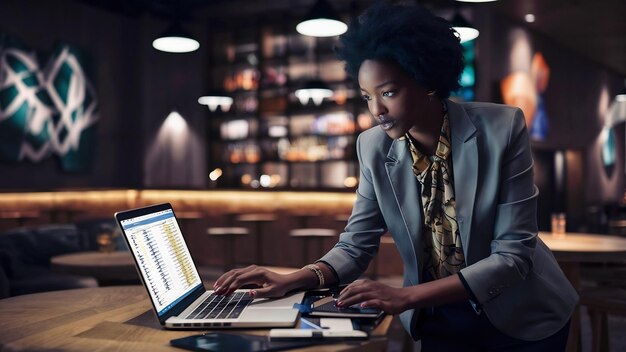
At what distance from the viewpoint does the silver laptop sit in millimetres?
1302

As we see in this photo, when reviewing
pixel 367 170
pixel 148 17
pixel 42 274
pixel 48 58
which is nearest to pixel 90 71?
pixel 48 58

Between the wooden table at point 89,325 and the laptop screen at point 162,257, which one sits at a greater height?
the laptop screen at point 162,257

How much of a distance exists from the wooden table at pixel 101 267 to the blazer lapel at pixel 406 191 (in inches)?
107

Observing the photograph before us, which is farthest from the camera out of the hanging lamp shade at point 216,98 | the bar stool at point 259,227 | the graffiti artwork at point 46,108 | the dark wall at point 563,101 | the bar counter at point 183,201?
the hanging lamp shade at point 216,98

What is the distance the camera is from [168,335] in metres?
1.26

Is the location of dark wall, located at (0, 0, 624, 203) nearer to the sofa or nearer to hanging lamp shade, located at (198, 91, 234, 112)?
hanging lamp shade, located at (198, 91, 234, 112)

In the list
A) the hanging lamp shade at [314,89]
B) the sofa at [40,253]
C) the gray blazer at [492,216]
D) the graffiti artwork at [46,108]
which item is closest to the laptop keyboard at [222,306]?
the gray blazer at [492,216]

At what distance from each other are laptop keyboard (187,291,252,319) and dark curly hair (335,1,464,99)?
0.58 meters

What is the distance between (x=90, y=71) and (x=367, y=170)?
8.81 meters

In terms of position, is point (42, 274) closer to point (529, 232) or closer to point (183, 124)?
point (529, 232)

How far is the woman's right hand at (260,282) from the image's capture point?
1516 mm

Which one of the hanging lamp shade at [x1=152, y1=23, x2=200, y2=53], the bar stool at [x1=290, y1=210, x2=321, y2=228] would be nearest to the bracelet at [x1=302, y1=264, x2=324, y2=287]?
the hanging lamp shade at [x1=152, y1=23, x2=200, y2=53]

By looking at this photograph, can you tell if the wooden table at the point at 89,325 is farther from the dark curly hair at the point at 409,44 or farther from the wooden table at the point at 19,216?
the wooden table at the point at 19,216

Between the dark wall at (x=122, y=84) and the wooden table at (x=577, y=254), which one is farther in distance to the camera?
the dark wall at (x=122, y=84)
